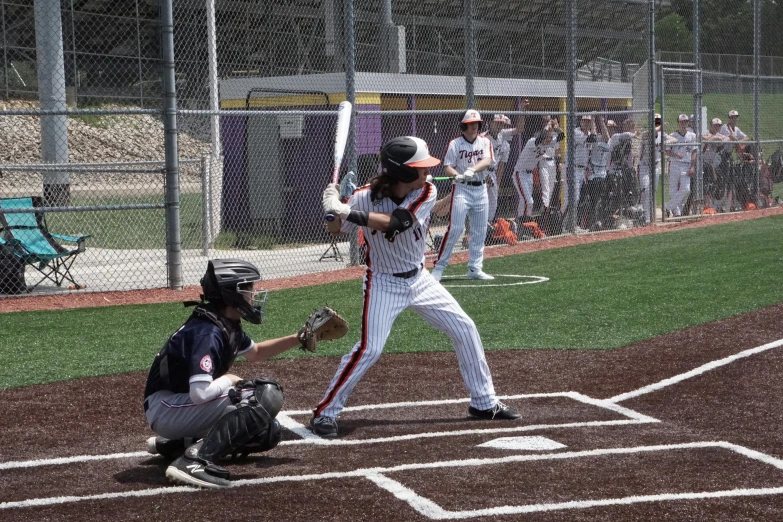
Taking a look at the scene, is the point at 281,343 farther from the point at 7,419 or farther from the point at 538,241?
the point at 538,241

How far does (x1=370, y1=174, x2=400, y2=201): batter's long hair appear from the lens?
5535 mm

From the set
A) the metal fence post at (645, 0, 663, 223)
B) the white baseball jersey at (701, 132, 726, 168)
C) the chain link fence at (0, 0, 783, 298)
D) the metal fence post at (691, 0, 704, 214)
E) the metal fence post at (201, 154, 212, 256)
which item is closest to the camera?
the metal fence post at (201, 154, 212, 256)

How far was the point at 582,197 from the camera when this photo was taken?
17.3 m

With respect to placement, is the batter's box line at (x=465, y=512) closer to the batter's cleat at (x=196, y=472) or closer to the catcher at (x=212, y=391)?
the batter's cleat at (x=196, y=472)

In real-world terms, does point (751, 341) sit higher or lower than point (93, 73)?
lower

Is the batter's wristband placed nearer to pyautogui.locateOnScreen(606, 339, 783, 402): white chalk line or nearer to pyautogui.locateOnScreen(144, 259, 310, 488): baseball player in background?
pyautogui.locateOnScreen(144, 259, 310, 488): baseball player in background

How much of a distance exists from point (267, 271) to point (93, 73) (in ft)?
65.8

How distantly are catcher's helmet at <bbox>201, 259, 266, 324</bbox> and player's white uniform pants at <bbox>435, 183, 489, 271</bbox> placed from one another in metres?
6.63

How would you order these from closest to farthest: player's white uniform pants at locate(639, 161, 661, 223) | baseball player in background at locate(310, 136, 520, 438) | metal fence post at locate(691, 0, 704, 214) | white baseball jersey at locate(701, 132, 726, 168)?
baseball player in background at locate(310, 136, 520, 438) < player's white uniform pants at locate(639, 161, 661, 223) < metal fence post at locate(691, 0, 704, 214) < white baseball jersey at locate(701, 132, 726, 168)

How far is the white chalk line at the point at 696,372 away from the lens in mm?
6242

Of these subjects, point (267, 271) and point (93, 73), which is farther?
point (93, 73)

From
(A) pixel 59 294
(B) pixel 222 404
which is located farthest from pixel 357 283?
(B) pixel 222 404

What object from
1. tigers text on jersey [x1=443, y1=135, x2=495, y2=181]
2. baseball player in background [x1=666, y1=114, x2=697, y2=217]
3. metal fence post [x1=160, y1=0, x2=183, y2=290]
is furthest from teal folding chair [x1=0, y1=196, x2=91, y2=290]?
baseball player in background [x1=666, y1=114, x2=697, y2=217]

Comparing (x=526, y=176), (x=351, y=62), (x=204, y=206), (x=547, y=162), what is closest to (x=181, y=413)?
(x=351, y=62)
